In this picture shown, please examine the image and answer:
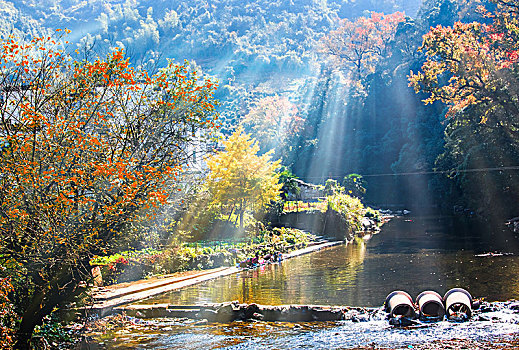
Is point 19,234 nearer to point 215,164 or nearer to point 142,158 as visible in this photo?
point 142,158

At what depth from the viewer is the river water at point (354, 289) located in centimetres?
1186

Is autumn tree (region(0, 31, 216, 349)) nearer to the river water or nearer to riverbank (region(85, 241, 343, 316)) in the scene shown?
riverbank (region(85, 241, 343, 316))

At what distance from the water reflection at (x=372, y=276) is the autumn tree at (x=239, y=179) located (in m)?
5.91

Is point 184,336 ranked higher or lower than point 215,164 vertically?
lower

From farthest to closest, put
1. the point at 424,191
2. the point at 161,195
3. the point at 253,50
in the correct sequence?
the point at 253,50
the point at 424,191
the point at 161,195

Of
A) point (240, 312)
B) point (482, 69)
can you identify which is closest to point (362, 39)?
point (482, 69)

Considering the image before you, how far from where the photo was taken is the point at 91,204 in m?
→ 9.94

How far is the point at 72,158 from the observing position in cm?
949

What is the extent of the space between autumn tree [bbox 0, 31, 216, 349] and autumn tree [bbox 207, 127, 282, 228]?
64.9 feet

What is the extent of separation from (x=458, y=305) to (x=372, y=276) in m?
7.00

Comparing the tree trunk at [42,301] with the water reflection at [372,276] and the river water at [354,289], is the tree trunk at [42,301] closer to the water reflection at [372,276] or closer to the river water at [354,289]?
the river water at [354,289]

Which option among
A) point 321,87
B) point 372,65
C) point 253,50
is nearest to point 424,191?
point 321,87

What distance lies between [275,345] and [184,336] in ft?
7.92

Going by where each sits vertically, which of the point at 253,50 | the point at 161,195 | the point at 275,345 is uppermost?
the point at 253,50
